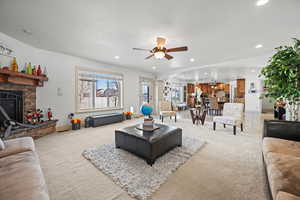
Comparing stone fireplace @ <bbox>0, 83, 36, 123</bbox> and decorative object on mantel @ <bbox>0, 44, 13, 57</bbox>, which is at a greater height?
decorative object on mantel @ <bbox>0, 44, 13, 57</bbox>

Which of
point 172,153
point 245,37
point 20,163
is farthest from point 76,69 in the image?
point 245,37

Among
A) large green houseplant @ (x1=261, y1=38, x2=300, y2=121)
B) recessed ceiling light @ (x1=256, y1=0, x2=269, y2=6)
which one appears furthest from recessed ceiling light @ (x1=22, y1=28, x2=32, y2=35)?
large green houseplant @ (x1=261, y1=38, x2=300, y2=121)

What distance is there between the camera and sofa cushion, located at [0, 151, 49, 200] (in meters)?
0.82

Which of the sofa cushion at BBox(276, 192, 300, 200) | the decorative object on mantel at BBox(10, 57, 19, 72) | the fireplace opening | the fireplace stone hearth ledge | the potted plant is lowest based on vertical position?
the fireplace stone hearth ledge

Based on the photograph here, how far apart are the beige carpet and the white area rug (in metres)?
0.08

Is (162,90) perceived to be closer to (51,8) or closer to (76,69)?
(76,69)

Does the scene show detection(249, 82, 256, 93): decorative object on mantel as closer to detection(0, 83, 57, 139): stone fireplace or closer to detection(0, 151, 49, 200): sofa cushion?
detection(0, 151, 49, 200): sofa cushion

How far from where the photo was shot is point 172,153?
2318mm

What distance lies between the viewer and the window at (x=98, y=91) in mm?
4551

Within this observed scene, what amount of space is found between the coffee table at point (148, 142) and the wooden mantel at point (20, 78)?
2.65 metres

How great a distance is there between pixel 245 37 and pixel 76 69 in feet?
16.3

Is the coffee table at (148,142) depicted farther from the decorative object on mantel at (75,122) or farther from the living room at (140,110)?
the decorative object on mantel at (75,122)

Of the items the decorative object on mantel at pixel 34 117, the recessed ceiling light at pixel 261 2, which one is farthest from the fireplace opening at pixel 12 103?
the recessed ceiling light at pixel 261 2

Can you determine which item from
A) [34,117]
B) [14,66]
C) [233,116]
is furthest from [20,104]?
[233,116]
